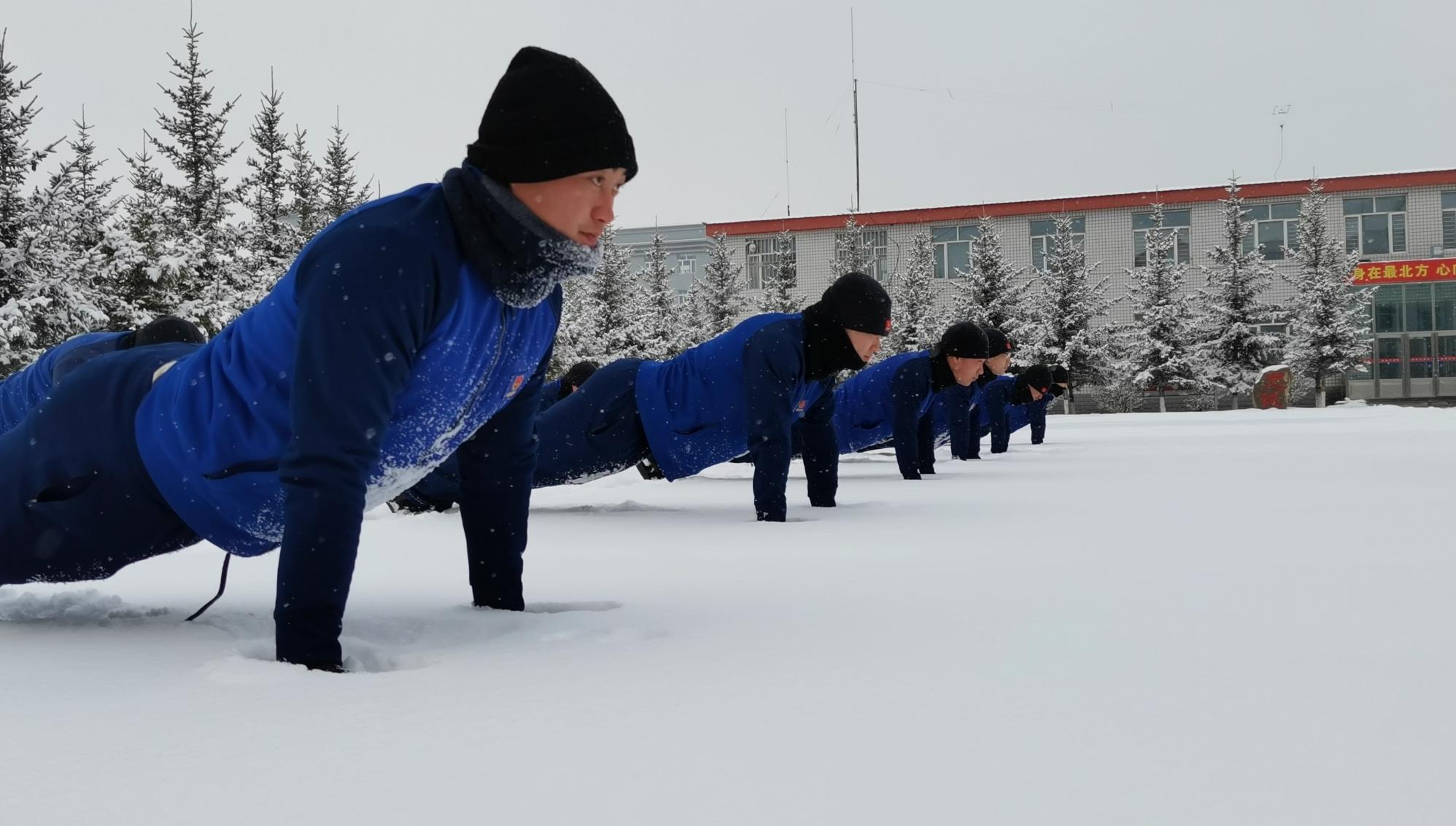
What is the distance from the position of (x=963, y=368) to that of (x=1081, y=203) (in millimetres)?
32610

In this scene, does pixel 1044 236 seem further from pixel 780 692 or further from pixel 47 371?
pixel 780 692

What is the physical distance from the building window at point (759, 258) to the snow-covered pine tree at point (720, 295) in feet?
11.4

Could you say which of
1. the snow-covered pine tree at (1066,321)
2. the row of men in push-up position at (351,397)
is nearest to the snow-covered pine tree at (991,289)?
the snow-covered pine tree at (1066,321)

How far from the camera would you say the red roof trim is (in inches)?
1443

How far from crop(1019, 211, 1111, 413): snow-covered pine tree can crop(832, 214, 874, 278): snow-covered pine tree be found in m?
5.21

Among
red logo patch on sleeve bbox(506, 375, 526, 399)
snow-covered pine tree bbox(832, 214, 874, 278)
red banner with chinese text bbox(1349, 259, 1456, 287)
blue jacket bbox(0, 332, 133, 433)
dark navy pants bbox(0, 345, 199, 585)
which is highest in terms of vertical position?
snow-covered pine tree bbox(832, 214, 874, 278)

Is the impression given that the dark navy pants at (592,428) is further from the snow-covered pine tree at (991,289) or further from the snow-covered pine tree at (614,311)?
the snow-covered pine tree at (991,289)

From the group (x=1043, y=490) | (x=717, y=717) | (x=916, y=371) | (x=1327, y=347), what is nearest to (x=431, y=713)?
(x=717, y=717)

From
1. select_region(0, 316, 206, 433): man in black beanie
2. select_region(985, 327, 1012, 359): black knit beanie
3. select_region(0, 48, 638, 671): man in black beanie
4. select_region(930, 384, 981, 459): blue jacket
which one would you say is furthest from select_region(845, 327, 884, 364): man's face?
select_region(985, 327, 1012, 359): black knit beanie

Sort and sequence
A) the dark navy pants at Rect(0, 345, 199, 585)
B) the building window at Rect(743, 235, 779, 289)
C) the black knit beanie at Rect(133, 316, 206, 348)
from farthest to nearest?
the building window at Rect(743, 235, 779, 289), the black knit beanie at Rect(133, 316, 206, 348), the dark navy pants at Rect(0, 345, 199, 585)

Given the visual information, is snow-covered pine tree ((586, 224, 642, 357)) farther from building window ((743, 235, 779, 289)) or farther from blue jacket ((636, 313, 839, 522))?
blue jacket ((636, 313, 839, 522))

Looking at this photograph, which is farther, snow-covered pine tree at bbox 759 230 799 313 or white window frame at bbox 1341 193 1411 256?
snow-covered pine tree at bbox 759 230 799 313

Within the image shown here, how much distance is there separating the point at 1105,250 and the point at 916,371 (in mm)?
32620

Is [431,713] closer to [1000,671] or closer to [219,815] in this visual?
[219,815]
